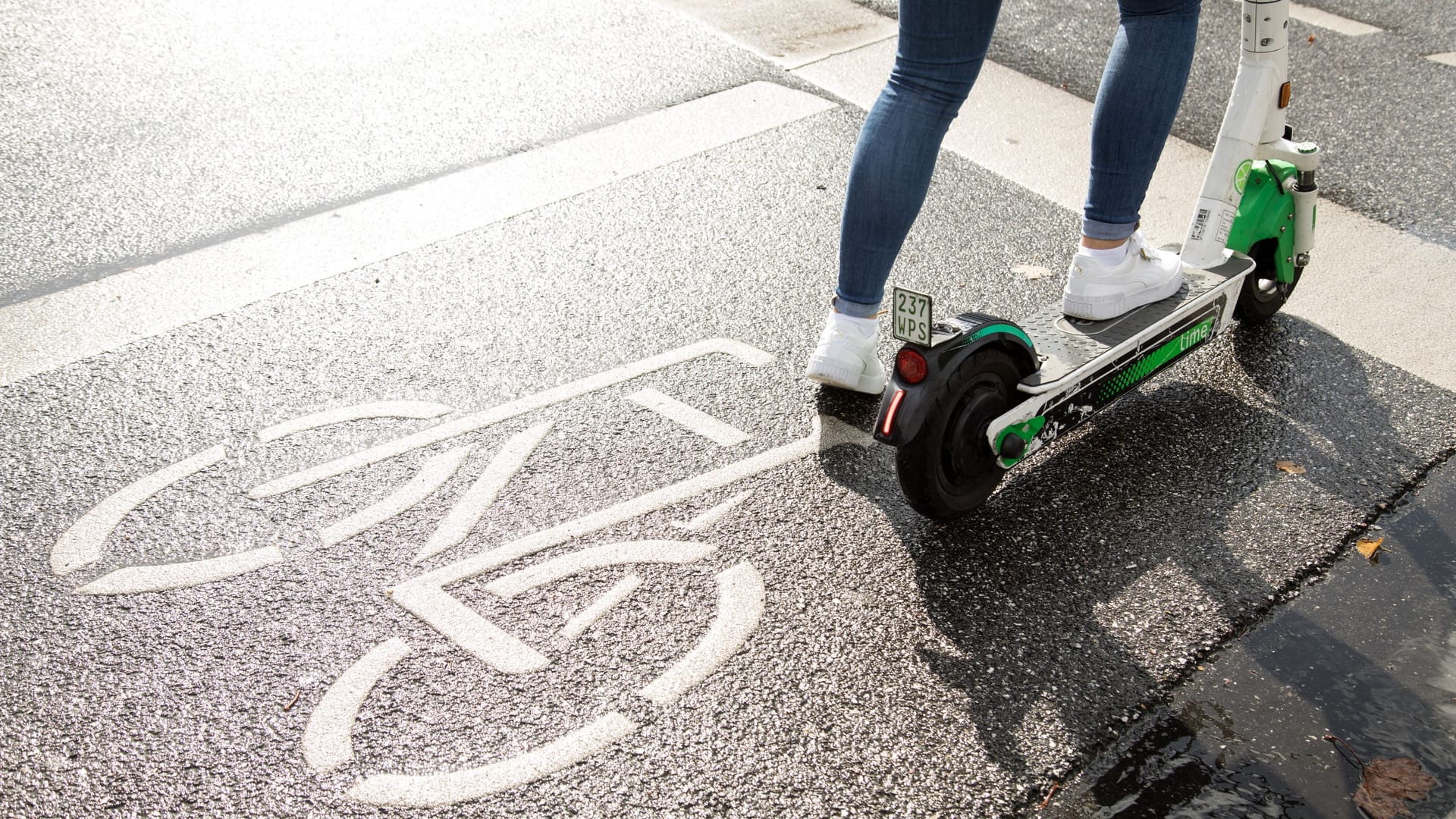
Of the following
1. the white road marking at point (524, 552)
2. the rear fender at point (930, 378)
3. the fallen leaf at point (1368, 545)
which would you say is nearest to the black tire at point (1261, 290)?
the fallen leaf at point (1368, 545)

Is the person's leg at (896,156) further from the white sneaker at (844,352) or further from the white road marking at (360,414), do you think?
the white road marking at (360,414)

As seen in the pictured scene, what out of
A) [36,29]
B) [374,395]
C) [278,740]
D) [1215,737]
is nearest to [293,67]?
[36,29]

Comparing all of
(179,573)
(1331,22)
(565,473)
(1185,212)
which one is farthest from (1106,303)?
(1331,22)

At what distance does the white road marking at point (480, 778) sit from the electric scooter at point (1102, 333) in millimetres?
942

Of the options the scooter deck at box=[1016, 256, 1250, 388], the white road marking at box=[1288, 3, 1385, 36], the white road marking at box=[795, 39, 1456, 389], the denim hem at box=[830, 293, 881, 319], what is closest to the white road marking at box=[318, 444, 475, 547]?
the denim hem at box=[830, 293, 881, 319]

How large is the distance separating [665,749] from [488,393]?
146 centimetres

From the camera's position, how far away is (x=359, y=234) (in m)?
4.38

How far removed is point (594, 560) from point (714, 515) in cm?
34

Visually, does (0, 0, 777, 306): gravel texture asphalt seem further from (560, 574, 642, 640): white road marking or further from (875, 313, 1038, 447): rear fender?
(875, 313, 1038, 447): rear fender

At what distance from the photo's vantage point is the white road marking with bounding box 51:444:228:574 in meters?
2.88

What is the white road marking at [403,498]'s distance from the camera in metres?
2.96

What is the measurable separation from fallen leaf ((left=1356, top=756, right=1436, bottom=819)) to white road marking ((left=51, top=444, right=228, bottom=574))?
281 cm

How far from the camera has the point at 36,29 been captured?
604cm

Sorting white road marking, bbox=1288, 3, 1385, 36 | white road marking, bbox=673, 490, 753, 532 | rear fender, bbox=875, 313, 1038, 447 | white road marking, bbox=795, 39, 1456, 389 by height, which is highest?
rear fender, bbox=875, 313, 1038, 447
